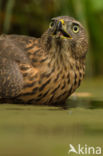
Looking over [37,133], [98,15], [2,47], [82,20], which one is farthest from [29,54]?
[98,15]

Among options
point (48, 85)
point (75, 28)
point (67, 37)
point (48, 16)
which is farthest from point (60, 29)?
point (48, 16)

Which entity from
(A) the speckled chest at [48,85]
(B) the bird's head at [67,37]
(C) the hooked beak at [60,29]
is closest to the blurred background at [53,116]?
(A) the speckled chest at [48,85]

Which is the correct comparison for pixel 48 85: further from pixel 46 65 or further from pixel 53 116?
pixel 53 116

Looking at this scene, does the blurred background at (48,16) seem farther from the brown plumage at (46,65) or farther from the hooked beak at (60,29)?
the hooked beak at (60,29)

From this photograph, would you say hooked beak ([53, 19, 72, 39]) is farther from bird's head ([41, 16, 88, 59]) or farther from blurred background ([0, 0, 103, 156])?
blurred background ([0, 0, 103, 156])

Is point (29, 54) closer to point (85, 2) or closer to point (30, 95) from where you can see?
point (30, 95)

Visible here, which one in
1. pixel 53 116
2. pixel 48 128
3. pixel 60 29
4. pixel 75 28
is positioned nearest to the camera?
pixel 48 128
